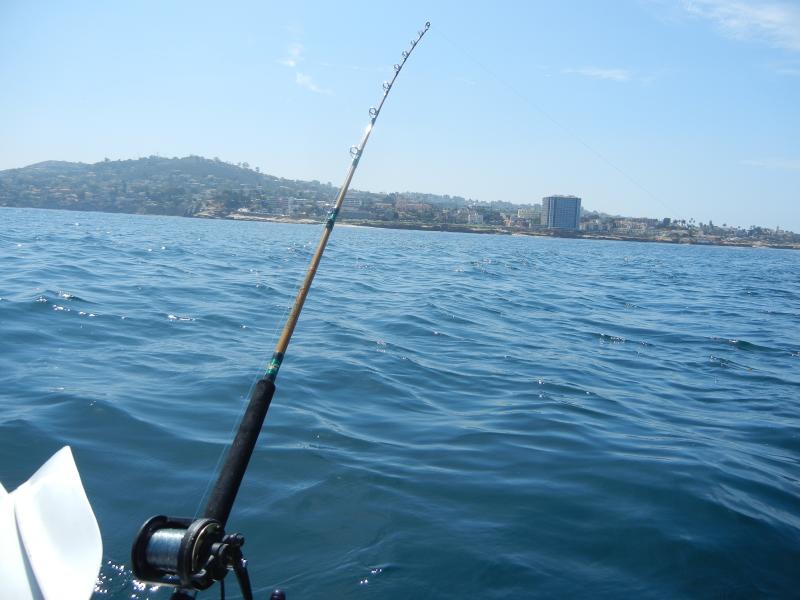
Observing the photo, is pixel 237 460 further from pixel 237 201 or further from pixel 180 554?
pixel 237 201

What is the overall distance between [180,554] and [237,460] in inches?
27.3

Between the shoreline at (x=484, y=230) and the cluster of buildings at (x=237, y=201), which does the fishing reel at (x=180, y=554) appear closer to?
the cluster of buildings at (x=237, y=201)

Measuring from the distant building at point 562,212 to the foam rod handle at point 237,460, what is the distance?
13438 cm

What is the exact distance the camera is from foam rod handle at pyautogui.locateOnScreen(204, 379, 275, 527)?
2572 mm

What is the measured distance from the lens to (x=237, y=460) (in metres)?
2.71

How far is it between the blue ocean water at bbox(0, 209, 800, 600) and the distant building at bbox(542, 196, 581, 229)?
408 feet

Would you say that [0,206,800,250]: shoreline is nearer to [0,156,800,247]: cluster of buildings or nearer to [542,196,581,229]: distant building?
[0,156,800,247]: cluster of buildings

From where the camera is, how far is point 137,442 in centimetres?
560

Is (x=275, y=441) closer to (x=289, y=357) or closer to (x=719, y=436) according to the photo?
(x=289, y=357)

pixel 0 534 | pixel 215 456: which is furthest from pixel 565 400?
pixel 0 534

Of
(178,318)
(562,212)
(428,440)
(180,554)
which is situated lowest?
(428,440)

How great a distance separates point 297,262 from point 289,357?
16.5 metres

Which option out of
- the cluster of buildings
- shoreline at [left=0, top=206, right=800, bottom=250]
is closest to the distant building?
the cluster of buildings

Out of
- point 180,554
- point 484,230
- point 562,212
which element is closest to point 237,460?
→ point 180,554
